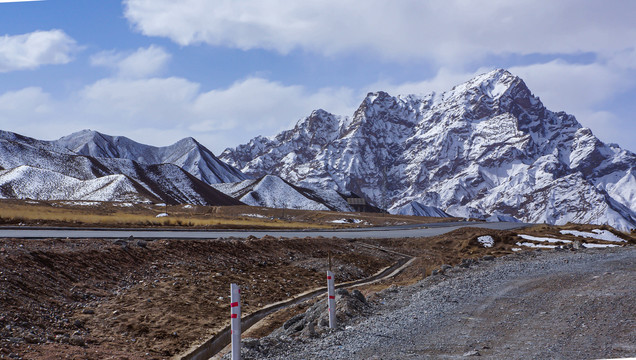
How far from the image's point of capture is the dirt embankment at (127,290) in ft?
43.3

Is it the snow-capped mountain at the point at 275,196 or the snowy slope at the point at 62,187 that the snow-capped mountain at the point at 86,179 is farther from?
the snow-capped mountain at the point at 275,196

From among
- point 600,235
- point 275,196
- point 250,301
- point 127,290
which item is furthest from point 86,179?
point 127,290

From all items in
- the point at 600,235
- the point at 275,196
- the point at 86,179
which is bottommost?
the point at 600,235

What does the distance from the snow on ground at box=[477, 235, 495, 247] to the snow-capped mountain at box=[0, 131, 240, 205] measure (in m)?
93.9

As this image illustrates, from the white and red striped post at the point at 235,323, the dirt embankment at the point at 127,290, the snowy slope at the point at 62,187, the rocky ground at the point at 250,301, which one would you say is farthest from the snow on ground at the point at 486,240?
the snowy slope at the point at 62,187

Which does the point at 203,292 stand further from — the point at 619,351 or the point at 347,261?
the point at 619,351

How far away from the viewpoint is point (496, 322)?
34.0 feet

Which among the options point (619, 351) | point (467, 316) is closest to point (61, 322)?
point (467, 316)

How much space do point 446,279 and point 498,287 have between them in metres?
2.37

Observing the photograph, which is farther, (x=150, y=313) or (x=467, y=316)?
(x=150, y=313)

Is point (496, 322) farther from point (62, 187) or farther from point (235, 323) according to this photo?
point (62, 187)

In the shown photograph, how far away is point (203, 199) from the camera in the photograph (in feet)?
542

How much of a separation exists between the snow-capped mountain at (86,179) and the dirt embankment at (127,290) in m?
97.5

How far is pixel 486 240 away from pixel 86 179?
134197mm
